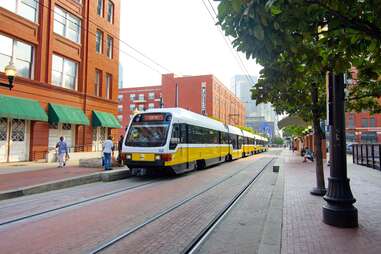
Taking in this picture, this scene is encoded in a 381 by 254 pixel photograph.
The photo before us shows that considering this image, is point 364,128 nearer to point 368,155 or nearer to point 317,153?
point 368,155

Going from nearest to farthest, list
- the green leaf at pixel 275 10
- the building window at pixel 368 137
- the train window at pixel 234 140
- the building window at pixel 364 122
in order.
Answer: the green leaf at pixel 275 10
the train window at pixel 234 140
the building window at pixel 368 137
the building window at pixel 364 122

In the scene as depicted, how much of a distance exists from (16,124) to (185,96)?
217 ft

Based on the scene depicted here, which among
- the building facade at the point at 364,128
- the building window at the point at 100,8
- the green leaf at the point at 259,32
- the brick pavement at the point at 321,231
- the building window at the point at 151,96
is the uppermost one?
the building window at the point at 151,96

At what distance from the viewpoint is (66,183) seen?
12.2 metres

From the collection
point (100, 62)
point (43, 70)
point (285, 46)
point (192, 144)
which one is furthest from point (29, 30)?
point (285, 46)

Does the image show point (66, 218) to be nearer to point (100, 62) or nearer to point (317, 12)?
point (317, 12)

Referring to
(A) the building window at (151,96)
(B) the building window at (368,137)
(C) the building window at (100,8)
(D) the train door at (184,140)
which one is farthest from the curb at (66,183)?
(A) the building window at (151,96)

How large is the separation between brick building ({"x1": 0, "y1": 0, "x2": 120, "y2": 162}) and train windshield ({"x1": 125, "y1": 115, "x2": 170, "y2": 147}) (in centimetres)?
776

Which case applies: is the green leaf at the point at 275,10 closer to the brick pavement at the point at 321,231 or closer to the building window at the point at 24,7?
the brick pavement at the point at 321,231

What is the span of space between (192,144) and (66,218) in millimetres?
10285

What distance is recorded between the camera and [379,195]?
9.68m

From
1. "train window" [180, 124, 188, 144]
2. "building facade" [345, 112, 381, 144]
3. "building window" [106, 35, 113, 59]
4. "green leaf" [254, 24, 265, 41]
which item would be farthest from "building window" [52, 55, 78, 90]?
"building facade" [345, 112, 381, 144]

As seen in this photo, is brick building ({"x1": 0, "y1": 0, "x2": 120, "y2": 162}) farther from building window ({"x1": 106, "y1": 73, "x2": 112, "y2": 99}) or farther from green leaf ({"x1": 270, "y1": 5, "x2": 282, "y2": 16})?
green leaf ({"x1": 270, "y1": 5, "x2": 282, "y2": 16})

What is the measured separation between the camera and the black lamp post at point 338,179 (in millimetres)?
6242
